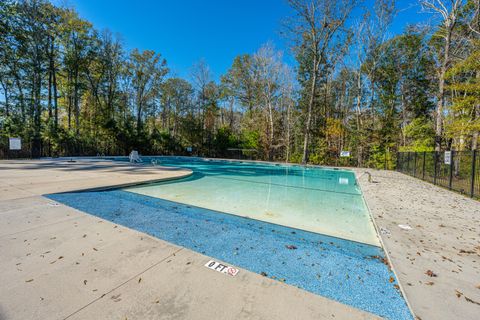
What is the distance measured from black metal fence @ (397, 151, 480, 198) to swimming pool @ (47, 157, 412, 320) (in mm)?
2882

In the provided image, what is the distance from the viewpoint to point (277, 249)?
7.32 ft

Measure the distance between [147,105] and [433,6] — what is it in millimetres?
19710

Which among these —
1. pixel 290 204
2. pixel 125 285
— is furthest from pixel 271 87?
pixel 125 285

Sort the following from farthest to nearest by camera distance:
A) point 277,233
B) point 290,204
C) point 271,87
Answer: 1. point 271,87
2. point 290,204
3. point 277,233

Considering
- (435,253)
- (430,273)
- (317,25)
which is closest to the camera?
(430,273)

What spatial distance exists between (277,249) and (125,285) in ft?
4.87

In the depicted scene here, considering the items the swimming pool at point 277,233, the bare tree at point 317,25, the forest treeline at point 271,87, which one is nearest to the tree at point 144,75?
the forest treeline at point 271,87

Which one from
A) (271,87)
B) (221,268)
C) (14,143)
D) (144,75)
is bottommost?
(221,268)

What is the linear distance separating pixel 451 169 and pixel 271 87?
12.9 metres

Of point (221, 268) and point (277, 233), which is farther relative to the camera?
point (277, 233)

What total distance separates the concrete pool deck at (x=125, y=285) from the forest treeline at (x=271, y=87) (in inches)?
410

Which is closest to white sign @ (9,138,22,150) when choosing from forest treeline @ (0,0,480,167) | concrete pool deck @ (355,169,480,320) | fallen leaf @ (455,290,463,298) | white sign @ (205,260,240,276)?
forest treeline @ (0,0,480,167)

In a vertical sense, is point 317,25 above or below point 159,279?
above

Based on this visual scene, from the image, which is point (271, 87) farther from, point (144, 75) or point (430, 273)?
point (430, 273)
